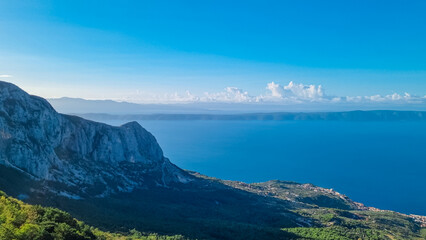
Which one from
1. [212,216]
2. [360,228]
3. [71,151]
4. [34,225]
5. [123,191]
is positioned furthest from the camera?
[123,191]

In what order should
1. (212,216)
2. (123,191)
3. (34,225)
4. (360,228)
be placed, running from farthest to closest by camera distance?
(123,191) < (212,216) < (360,228) < (34,225)

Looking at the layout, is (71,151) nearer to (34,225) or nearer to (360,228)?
(34,225)

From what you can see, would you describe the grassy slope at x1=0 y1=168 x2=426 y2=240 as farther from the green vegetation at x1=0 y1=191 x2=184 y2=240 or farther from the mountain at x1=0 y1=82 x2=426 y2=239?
the green vegetation at x1=0 y1=191 x2=184 y2=240

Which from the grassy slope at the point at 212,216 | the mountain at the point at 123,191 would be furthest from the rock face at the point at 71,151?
the grassy slope at the point at 212,216

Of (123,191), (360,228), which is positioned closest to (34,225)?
(123,191)

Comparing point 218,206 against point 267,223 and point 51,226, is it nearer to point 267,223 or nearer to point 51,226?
point 267,223

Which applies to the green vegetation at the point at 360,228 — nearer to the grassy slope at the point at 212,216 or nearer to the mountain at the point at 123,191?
the grassy slope at the point at 212,216

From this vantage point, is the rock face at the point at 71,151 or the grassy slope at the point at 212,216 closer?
the grassy slope at the point at 212,216
